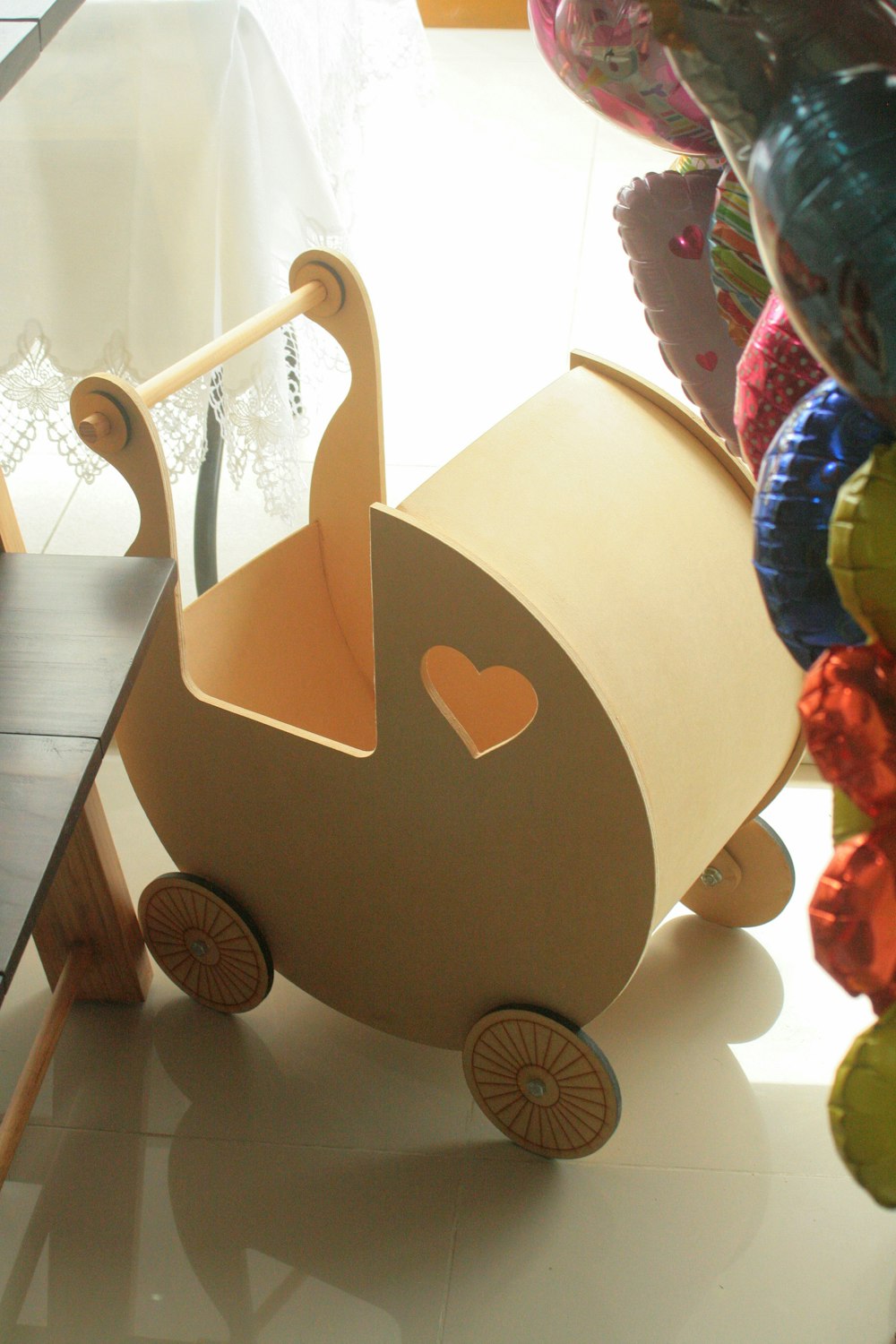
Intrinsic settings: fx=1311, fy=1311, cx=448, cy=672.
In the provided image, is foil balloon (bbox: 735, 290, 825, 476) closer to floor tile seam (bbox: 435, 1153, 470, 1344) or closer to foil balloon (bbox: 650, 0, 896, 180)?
foil balloon (bbox: 650, 0, 896, 180)

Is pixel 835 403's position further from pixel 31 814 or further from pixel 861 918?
pixel 31 814

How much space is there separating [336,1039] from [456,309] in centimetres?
171

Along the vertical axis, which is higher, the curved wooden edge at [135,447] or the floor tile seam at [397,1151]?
the curved wooden edge at [135,447]

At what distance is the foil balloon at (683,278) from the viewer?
0.78 metres

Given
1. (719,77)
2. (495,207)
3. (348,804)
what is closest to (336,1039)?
(348,804)

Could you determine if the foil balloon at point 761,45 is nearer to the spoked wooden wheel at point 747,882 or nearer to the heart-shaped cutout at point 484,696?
the heart-shaped cutout at point 484,696

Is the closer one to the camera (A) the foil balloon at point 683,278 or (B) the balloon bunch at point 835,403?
(B) the balloon bunch at point 835,403

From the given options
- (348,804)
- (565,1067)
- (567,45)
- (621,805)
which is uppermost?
(567,45)

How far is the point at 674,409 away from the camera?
112 cm

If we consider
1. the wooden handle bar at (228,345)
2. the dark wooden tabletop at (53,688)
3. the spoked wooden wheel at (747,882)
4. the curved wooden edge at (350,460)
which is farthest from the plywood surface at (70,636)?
the spoked wooden wheel at (747,882)

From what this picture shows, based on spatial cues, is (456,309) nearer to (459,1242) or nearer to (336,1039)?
(336,1039)

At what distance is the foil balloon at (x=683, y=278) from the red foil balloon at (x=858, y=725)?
415mm

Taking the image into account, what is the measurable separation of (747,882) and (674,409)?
48 centimetres

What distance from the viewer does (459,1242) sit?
1099 mm
